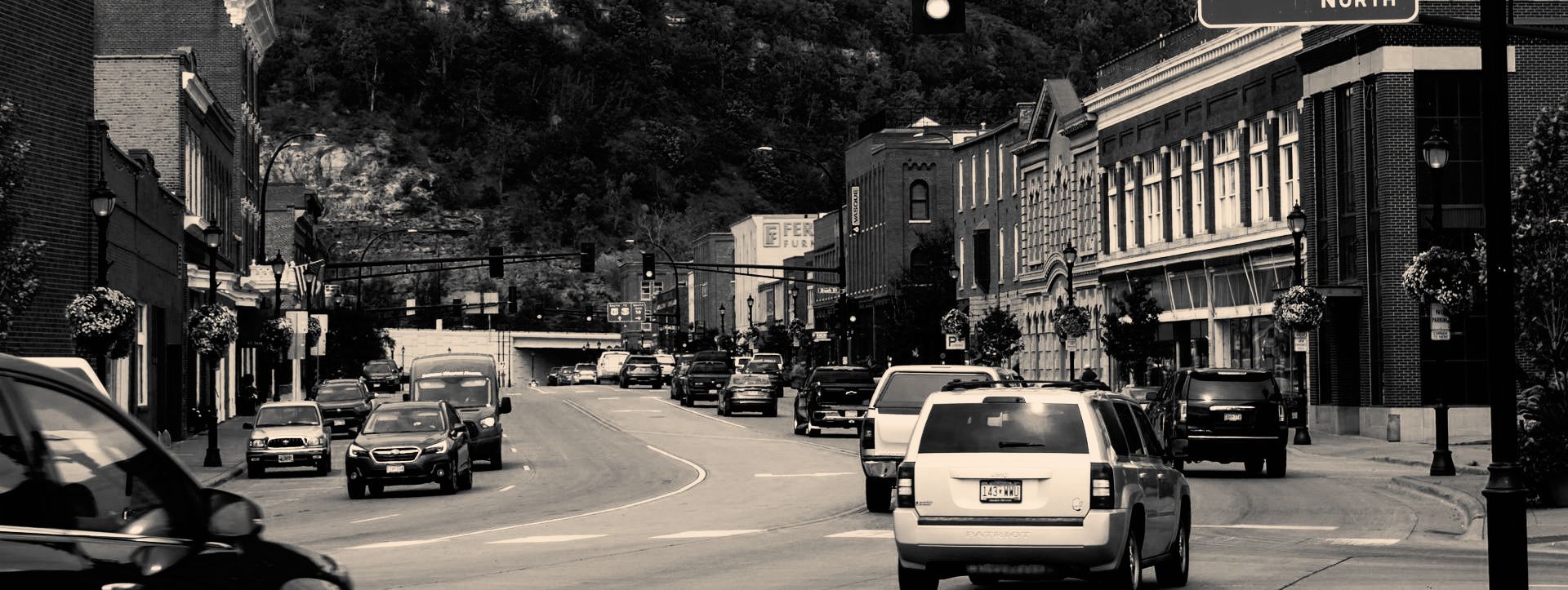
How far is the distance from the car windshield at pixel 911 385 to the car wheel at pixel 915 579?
12.0 meters

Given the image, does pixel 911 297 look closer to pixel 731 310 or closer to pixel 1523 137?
pixel 1523 137

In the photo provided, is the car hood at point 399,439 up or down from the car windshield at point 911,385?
down

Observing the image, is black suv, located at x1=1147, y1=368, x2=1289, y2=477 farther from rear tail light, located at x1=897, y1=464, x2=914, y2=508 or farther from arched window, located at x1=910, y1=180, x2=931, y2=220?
arched window, located at x1=910, y1=180, x2=931, y2=220

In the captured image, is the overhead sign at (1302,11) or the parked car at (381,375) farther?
the parked car at (381,375)

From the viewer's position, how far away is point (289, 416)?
40.2 m

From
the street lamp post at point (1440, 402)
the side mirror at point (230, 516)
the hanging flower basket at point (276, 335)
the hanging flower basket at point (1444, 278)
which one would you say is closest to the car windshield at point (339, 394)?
the hanging flower basket at point (276, 335)

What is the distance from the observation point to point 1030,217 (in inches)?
3169

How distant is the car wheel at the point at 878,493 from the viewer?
1017 inches

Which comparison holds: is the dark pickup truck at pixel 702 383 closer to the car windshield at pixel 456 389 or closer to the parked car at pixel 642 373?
the parked car at pixel 642 373

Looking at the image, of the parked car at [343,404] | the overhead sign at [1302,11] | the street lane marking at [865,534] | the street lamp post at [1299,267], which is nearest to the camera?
the overhead sign at [1302,11]

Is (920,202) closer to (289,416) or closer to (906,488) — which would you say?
(289,416)

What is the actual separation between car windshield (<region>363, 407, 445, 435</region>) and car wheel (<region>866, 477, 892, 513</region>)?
9577 mm

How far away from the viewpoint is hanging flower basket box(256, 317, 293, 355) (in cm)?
6256

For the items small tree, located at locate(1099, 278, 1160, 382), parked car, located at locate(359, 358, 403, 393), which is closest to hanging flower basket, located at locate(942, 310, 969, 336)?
small tree, located at locate(1099, 278, 1160, 382)
